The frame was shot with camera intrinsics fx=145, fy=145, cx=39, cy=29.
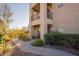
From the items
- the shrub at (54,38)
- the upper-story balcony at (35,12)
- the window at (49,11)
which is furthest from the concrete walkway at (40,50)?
the window at (49,11)

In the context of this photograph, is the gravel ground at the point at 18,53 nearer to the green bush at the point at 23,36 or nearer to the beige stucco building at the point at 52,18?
the green bush at the point at 23,36

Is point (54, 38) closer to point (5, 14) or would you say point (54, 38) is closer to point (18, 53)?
point (18, 53)

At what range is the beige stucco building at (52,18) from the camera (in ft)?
9.08

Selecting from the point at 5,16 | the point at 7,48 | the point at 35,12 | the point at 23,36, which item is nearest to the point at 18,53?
the point at 7,48

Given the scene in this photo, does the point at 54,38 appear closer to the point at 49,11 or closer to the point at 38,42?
the point at 38,42

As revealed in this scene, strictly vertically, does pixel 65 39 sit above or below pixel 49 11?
below

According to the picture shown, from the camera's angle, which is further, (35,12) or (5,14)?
(35,12)

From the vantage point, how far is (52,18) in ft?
9.20

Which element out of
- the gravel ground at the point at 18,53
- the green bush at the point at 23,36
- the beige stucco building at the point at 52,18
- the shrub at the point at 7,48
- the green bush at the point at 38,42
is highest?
the beige stucco building at the point at 52,18

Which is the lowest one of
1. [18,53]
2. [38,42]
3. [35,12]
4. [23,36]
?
[18,53]

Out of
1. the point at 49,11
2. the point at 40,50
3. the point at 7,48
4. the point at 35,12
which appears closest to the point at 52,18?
the point at 49,11

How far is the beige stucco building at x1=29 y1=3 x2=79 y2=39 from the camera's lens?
277 cm

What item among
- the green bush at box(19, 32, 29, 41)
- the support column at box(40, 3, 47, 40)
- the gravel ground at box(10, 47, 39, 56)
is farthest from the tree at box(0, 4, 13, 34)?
the support column at box(40, 3, 47, 40)

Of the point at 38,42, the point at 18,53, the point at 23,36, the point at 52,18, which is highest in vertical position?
the point at 52,18
